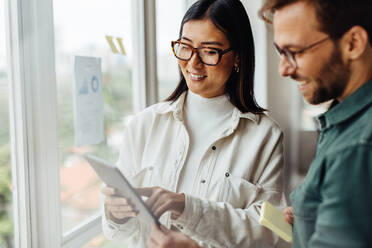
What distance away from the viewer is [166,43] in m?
2.08

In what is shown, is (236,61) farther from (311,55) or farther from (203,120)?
(311,55)

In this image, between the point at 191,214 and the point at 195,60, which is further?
the point at 195,60

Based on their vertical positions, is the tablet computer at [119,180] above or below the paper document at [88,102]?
below

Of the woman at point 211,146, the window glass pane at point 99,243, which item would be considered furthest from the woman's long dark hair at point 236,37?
the window glass pane at point 99,243

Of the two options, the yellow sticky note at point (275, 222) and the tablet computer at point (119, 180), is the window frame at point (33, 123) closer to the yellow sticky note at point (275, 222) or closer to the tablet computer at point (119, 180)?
the tablet computer at point (119, 180)

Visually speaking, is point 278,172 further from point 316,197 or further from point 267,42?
point 267,42

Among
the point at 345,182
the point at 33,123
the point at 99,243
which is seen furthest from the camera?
the point at 99,243

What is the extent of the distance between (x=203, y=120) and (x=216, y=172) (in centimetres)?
22

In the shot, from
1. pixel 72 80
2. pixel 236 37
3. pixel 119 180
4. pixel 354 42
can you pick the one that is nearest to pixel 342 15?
pixel 354 42

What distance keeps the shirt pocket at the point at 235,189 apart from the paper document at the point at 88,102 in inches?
23.3

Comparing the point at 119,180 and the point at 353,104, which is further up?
the point at 353,104

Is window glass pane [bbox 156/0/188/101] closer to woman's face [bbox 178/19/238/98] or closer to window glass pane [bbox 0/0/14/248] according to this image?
woman's face [bbox 178/19/238/98]

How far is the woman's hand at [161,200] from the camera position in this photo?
1.02 m

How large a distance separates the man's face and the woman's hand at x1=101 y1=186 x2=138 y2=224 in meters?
0.56
